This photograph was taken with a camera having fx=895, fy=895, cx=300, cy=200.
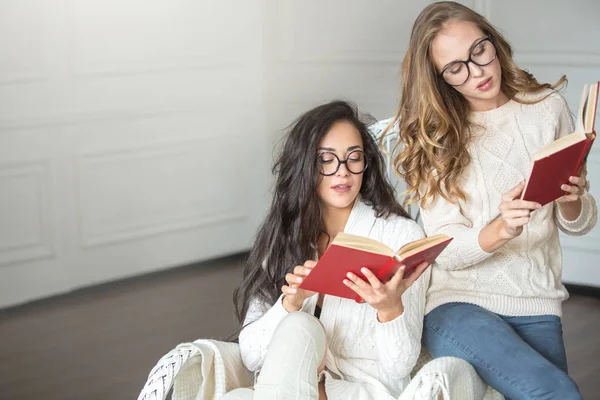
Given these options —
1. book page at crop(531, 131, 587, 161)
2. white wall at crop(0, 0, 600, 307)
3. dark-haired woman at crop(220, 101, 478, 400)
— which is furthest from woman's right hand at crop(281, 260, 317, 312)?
white wall at crop(0, 0, 600, 307)

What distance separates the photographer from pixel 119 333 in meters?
3.43

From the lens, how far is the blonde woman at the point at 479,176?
6.11ft

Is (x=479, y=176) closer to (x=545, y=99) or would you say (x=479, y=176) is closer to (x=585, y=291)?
(x=545, y=99)

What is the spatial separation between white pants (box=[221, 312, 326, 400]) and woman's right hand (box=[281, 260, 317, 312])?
0.06m

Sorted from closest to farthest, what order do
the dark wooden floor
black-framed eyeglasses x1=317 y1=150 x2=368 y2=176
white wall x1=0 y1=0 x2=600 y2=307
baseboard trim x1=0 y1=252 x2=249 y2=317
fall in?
black-framed eyeglasses x1=317 y1=150 x2=368 y2=176 → the dark wooden floor → white wall x1=0 y1=0 x2=600 y2=307 → baseboard trim x1=0 y1=252 x2=249 y2=317

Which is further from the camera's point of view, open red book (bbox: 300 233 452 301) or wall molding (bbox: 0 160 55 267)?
wall molding (bbox: 0 160 55 267)

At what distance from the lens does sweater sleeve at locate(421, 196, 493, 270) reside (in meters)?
1.84

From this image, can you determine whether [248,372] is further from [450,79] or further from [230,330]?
[230,330]

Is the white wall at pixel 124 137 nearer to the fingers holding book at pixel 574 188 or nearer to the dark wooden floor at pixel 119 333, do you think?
the dark wooden floor at pixel 119 333

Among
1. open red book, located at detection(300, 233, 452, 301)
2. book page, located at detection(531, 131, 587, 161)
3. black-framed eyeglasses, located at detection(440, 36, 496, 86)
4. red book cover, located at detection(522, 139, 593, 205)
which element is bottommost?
open red book, located at detection(300, 233, 452, 301)

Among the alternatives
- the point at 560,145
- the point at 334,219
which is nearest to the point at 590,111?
the point at 560,145

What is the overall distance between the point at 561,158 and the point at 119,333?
2.23m

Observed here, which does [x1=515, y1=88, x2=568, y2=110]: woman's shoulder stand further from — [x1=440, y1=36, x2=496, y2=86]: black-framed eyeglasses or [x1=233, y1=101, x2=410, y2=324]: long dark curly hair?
[x1=233, y1=101, x2=410, y2=324]: long dark curly hair

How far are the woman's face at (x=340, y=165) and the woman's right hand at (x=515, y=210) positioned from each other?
0.35 metres
